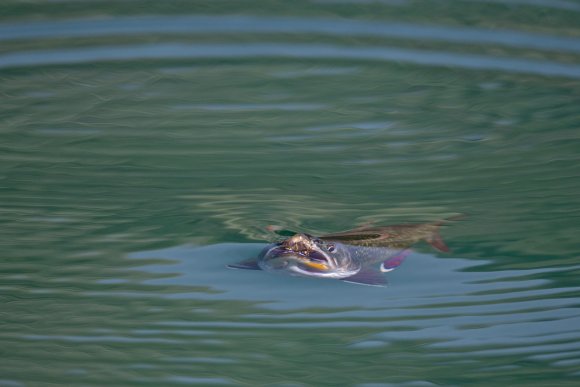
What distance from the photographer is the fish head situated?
3.73m

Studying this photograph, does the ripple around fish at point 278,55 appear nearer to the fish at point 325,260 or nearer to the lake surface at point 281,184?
the lake surface at point 281,184

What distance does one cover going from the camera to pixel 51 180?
15.8 feet

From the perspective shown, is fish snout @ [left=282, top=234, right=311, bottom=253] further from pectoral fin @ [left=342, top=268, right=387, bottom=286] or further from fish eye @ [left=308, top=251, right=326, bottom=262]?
pectoral fin @ [left=342, top=268, right=387, bottom=286]

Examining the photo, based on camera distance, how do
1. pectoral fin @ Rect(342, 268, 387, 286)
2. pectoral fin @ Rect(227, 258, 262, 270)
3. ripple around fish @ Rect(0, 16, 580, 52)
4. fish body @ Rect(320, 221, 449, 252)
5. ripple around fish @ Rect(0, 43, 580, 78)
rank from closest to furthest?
pectoral fin @ Rect(342, 268, 387, 286), pectoral fin @ Rect(227, 258, 262, 270), fish body @ Rect(320, 221, 449, 252), ripple around fish @ Rect(0, 43, 580, 78), ripple around fish @ Rect(0, 16, 580, 52)

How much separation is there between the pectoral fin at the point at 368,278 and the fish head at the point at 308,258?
39mm

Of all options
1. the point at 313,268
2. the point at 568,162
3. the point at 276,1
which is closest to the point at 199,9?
the point at 276,1

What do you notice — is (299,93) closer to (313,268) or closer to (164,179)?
(164,179)

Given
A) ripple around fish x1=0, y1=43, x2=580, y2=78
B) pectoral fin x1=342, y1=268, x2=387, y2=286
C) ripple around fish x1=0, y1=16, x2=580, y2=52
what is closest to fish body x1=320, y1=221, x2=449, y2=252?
pectoral fin x1=342, y1=268, x2=387, y2=286

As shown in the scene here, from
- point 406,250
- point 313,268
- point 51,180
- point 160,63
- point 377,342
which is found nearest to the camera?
point 377,342

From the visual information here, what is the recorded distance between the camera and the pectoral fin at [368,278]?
12.5 ft

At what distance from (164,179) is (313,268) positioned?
1.29 meters

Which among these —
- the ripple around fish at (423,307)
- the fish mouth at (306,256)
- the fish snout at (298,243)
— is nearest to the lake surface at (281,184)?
the ripple around fish at (423,307)

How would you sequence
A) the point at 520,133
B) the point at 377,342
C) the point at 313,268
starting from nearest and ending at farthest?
the point at 377,342
the point at 313,268
the point at 520,133

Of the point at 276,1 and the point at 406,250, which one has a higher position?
the point at 276,1
